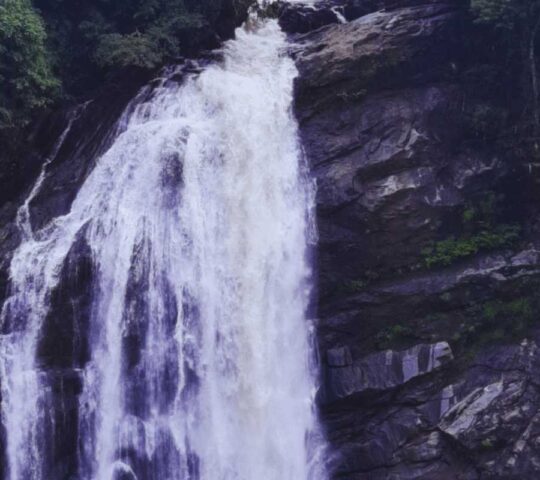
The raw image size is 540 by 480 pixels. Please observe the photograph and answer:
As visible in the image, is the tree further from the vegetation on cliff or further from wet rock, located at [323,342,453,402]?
the vegetation on cliff

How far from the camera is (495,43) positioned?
1967 centimetres

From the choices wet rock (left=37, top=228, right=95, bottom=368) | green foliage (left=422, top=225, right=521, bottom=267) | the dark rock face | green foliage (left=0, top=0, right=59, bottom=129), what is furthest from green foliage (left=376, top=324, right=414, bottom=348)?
green foliage (left=0, top=0, right=59, bottom=129)

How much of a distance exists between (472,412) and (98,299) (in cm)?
906

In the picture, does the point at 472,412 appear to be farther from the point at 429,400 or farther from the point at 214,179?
the point at 214,179

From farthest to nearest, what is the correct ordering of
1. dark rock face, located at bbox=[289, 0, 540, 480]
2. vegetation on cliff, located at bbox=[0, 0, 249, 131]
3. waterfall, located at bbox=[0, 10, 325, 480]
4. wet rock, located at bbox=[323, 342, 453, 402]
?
vegetation on cliff, located at bbox=[0, 0, 249, 131] → wet rock, located at bbox=[323, 342, 453, 402] → waterfall, located at bbox=[0, 10, 325, 480] → dark rock face, located at bbox=[289, 0, 540, 480]

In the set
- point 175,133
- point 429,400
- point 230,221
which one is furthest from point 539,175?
point 175,133

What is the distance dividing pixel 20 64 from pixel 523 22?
44.6 feet

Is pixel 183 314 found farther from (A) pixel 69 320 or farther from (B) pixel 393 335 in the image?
(B) pixel 393 335

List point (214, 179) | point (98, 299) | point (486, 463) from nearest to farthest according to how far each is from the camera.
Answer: point (486, 463) < point (98, 299) < point (214, 179)

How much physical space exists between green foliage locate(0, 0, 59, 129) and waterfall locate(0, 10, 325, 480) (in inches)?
119

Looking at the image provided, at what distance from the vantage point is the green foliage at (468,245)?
1778 centimetres

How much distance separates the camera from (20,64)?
2008 centimetres

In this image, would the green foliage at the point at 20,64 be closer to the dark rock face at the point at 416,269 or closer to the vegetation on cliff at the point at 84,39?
the vegetation on cliff at the point at 84,39

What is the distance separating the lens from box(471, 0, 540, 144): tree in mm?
18250
